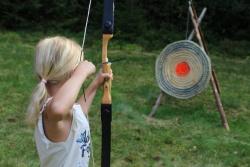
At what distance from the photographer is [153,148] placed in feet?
14.8

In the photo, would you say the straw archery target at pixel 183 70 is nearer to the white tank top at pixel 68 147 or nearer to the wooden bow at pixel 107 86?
the wooden bow at pixel 107 86

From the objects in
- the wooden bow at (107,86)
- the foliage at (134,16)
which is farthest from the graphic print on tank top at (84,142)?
the foliage at (134,16)

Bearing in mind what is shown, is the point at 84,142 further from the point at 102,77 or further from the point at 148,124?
the point at 148,124

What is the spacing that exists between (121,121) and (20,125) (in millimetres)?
880

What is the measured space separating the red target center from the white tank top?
3.55 meters

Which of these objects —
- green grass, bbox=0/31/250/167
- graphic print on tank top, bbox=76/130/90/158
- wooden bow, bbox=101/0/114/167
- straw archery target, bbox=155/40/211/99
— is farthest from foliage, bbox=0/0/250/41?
graphic print on tank top, bbox=76/130/90/158

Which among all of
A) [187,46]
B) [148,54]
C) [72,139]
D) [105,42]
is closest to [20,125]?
[187,46]

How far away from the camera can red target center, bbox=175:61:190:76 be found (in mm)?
5543

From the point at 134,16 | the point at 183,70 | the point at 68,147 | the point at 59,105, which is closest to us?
the point at 59,105

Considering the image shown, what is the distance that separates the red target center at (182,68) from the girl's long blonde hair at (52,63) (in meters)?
3.62

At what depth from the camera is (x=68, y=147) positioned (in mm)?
1996

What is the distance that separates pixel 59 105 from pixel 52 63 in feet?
0.46

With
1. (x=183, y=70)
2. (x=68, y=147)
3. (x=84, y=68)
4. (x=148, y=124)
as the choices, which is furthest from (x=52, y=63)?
(x=183, y=70)

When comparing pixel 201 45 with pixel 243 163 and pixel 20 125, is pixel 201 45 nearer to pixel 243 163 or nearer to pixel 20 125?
pixel 243 163
